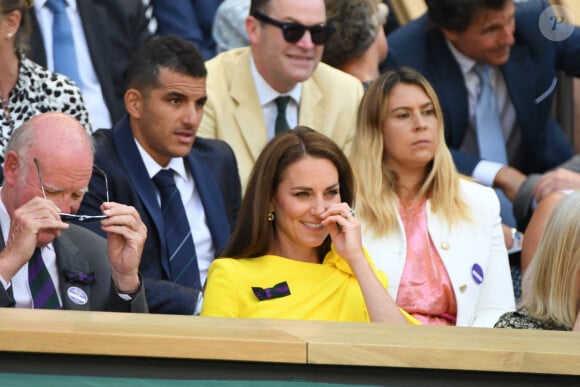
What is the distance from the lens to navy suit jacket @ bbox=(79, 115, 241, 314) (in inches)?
215

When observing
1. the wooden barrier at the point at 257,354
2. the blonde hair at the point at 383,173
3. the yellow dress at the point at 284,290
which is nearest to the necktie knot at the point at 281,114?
the blonde hair at the point at 383,173

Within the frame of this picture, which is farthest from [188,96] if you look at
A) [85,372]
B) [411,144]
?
[85,372]

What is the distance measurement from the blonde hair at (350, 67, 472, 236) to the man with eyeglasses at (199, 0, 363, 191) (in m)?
0.62

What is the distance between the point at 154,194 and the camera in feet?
18.8

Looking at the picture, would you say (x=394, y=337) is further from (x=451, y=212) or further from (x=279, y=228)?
(x=451, y=212)

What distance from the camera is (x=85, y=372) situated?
3.24 meters

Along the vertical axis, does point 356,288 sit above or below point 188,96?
below

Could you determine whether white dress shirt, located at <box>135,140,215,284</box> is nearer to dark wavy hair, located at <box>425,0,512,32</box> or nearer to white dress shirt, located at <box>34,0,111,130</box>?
white dress shirt, located at <box>34,0,111,130</box>

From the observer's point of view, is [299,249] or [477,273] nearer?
[299,249]

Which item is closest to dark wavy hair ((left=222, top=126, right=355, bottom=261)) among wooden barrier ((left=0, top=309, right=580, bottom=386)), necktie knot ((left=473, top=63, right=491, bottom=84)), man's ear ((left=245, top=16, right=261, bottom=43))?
man's ear ((left=245, top=16, right=261, bottom=43))

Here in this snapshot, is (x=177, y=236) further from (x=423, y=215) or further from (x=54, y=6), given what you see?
(x=54, y=6)

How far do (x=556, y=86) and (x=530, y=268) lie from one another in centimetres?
341

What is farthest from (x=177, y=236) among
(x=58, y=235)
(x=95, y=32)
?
(x=95, y=32)

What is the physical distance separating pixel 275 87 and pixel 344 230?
71.5 inches
